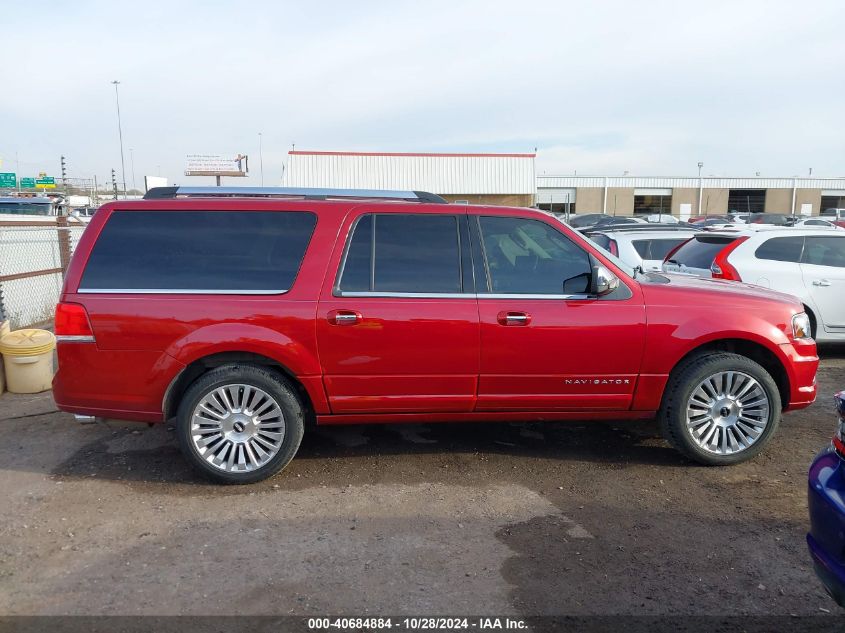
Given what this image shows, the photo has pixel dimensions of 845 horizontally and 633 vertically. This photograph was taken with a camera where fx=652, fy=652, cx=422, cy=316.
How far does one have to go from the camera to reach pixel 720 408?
458cm

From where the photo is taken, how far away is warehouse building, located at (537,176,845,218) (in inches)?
2275

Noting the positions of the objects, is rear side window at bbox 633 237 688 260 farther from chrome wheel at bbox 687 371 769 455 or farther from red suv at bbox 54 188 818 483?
chrome wheel at bbox 687 371 769 455

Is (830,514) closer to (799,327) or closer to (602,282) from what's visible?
(602,282)

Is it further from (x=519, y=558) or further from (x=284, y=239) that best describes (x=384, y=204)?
(x=519, y=558)

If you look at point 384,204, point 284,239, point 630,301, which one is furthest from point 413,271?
point 630,301

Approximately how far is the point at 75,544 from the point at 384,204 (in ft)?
9.21

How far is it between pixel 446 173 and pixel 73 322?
2889 centimetres

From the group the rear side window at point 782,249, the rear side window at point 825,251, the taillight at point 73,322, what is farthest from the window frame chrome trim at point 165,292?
the rear side window at point 825,251

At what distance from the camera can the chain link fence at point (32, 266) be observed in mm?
9031

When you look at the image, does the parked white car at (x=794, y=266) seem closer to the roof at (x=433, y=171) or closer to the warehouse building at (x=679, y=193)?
the roof at (x=433, y=171)

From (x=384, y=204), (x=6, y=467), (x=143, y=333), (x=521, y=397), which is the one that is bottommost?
(x=6, y=467)

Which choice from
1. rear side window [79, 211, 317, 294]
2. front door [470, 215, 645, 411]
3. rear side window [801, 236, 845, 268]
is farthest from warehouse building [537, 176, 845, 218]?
rear side window [79, 211, 317, 294]

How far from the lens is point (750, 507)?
4.05 m

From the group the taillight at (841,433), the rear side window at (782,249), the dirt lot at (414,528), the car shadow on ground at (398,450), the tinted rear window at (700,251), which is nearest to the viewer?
the taillight at (841,433)
